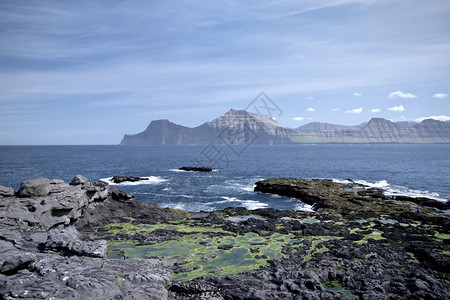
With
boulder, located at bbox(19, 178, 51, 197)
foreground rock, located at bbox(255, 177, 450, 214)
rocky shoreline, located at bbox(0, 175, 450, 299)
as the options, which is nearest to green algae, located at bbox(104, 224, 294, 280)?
rocky shoreline, located at bbox(0, 175, 450, 299)

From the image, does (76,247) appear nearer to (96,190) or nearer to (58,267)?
(58,267)

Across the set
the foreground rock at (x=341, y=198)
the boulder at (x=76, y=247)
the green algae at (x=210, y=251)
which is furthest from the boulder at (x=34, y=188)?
the foreground rock at (x=341, y=198)

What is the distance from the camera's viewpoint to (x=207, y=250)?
21156mm

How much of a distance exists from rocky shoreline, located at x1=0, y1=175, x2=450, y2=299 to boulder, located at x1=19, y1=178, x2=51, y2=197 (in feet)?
0.29

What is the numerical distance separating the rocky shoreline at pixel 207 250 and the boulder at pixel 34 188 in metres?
0.09

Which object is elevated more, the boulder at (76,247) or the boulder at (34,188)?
the boulder at (34,188)

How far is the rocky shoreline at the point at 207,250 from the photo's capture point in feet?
41.6

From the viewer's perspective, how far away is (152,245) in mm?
22031

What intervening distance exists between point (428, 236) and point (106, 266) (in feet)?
82.3

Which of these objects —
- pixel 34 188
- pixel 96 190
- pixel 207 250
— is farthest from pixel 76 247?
pixel 96 190

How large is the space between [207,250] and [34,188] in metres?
16.7

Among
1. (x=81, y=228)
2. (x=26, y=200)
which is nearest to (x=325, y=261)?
(x=81, y=228)

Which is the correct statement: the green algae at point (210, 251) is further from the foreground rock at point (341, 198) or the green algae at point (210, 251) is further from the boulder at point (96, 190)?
the foreground rock at point (341, 198)

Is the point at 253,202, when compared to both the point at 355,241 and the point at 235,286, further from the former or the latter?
the point at 235,286
